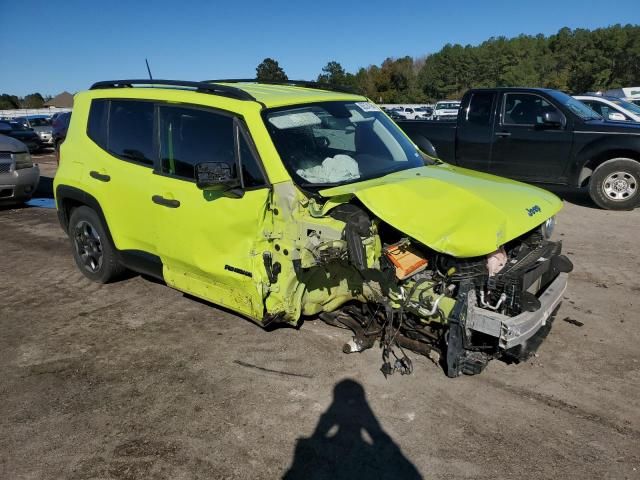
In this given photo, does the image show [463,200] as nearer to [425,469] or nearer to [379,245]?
[379,245]

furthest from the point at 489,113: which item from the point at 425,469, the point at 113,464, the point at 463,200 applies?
the point at 113,464

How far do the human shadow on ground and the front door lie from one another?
1024mm

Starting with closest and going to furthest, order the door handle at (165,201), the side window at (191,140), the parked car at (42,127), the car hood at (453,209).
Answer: the car hood at (453,209)
the side window at (191,140)
the door handle at (165,201)
the parked car at (42,127)

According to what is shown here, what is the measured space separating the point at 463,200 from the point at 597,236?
4567 mm

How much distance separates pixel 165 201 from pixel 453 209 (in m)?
2.28

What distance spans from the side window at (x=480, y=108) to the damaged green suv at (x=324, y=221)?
494cm

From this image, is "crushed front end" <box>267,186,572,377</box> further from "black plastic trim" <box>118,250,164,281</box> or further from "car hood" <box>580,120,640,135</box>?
"car hood" <box>580,120,640,135</box>

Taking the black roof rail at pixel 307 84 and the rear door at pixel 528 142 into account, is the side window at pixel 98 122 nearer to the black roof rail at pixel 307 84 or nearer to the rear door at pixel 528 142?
the black roof rail at pixel 307 84

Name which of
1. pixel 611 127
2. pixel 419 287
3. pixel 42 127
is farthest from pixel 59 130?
pixel 419 287

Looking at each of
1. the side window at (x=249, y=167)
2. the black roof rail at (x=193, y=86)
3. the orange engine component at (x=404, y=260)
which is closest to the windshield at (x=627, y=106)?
the orange engine component at (x=404, y=260)

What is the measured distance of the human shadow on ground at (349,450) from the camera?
2707 millimetres

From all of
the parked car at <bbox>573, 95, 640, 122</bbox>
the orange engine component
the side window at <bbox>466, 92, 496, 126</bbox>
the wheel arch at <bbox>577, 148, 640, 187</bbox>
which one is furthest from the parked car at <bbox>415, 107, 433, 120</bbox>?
the orange engine component

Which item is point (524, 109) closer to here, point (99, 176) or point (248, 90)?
point (248, 90)

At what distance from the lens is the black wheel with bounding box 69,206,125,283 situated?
198 inches
